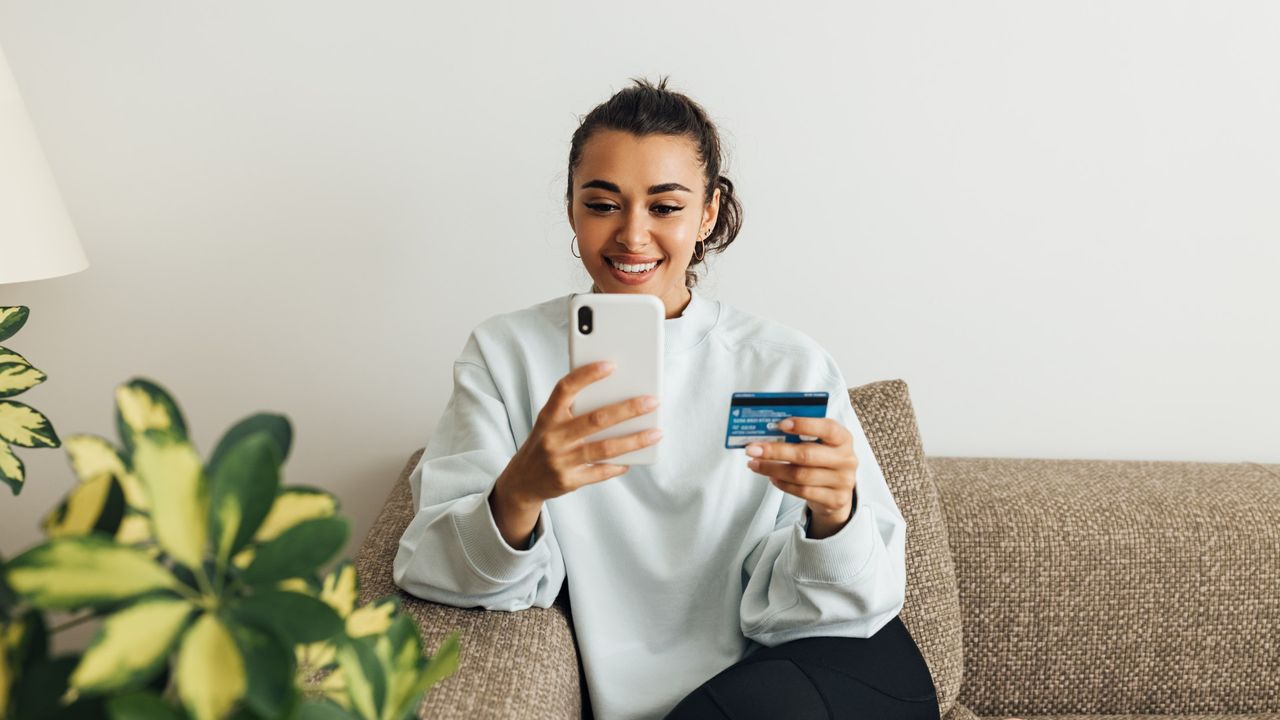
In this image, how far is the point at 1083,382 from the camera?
180 cm

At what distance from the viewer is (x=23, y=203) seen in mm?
1398

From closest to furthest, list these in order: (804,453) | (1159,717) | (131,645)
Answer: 1. (131,645)
2. (804,453)
3. (1159,717)

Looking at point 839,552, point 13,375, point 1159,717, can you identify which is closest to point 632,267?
point 839,552

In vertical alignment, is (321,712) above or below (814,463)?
above

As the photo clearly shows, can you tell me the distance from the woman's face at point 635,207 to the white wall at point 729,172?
16.5 inches

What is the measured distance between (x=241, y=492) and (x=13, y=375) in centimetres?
65

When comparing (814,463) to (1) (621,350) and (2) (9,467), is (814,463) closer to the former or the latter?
(1) (621,350)

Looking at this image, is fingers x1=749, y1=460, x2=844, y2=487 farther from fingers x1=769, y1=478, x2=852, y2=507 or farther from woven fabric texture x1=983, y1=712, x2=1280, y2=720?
woven fabric texture x1=983, y1=712, x2=1280, y2=720

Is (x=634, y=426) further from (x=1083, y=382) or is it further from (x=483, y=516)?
(x=1083, y=382)

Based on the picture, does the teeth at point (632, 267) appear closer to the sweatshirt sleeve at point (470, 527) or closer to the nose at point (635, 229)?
the nose at point (635, 229)

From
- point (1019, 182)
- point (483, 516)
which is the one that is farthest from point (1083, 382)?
point (483, 516)

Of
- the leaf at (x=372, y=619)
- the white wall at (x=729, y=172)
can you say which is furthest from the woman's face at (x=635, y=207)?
the leaf at (x=372, y=619)

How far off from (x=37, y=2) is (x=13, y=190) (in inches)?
16.6

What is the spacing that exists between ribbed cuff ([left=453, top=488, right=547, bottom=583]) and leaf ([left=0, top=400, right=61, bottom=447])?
1.34 ft
